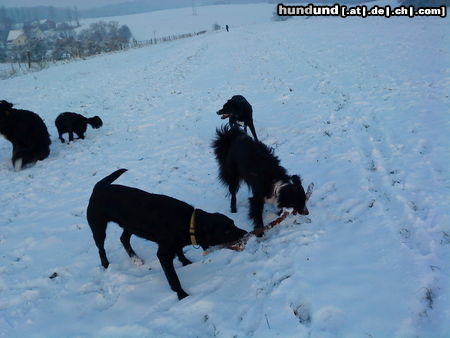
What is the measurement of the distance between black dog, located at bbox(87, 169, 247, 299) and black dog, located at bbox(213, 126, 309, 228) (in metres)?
0.92

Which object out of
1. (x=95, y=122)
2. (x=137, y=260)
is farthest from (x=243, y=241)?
(x=95, y=122)

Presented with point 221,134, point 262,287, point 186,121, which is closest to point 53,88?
point 186,121

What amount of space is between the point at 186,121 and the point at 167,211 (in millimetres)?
6596

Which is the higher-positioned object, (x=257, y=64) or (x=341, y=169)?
(x=257, y=64)

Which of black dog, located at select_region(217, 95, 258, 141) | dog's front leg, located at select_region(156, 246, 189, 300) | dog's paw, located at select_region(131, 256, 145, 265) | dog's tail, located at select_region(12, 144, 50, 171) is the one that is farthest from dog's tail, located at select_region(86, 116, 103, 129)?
dog's front leg, located at select_region(156, 246, 189, 300)

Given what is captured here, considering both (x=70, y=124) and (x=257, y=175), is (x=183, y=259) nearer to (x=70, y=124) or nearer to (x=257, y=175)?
(x=257, y=175)

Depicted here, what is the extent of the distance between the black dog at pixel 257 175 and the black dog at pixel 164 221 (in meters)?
0.92

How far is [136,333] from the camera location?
3.19 meters

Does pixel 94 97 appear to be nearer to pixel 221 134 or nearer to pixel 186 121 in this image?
pixel 186 121

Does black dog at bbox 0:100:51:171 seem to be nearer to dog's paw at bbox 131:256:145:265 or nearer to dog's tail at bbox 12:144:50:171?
dog's tail at bbox 12:144:50:171

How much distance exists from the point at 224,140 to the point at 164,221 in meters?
2.10

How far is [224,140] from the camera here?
17.5 ft

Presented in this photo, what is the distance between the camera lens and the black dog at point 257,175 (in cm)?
423

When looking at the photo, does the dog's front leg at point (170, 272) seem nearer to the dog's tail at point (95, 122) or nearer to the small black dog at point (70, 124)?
the small black dog at point (70, 124)
